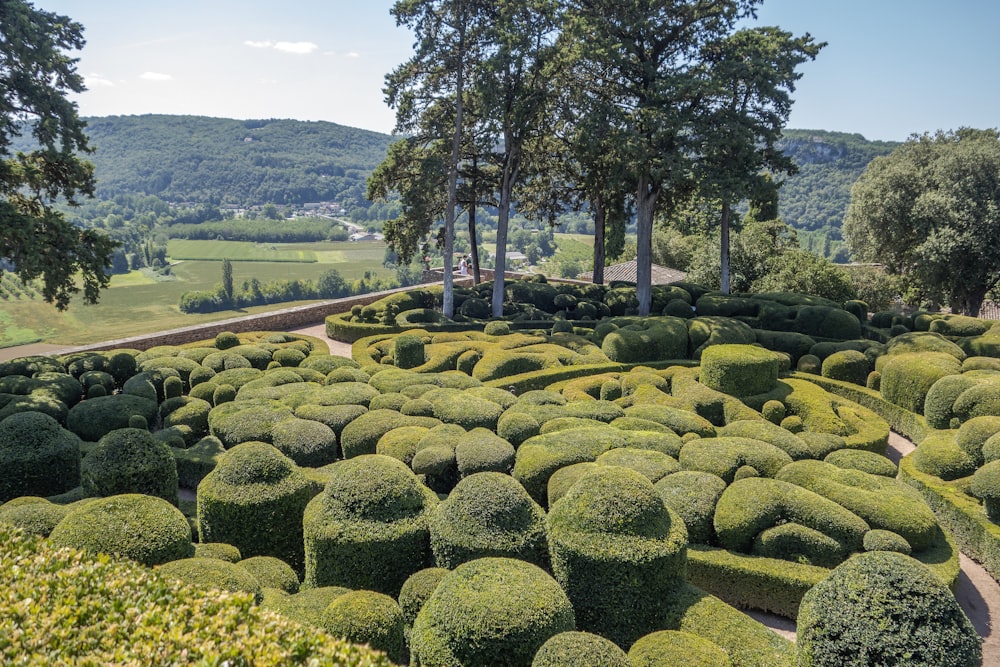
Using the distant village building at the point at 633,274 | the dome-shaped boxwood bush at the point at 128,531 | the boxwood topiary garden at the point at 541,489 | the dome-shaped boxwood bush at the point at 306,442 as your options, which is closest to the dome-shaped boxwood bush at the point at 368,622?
the boxwood topiary garden at the point at 541,489

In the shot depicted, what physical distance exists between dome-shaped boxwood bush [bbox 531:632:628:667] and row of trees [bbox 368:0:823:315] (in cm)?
2159

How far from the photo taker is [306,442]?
1277cm

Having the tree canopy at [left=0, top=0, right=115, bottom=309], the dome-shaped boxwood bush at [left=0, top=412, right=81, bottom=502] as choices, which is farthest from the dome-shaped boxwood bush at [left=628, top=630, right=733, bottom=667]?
the tree canopy at [left=0, top=0, right=115, bottom=309]

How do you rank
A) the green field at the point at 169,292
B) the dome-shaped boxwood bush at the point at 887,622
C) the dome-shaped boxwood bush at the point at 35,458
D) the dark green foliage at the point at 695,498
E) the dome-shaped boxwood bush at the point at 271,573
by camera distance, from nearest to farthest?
1. the dome-shaped boxwood bush at the point at 887,622
2. the dome-shaped boxwood bush at the point at 271,573
3. the dark green foliage at the point at 695,498
4. the dome-shaped boxwood bush at the point at 35,458
5. the green field at the point at 169,292

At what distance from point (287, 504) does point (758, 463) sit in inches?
327

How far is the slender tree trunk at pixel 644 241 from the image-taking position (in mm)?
26891

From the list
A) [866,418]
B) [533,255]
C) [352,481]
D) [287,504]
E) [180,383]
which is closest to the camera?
[352,481]

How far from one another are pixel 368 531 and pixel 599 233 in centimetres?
2658

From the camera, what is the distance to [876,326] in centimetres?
2312

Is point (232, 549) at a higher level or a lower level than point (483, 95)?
lower

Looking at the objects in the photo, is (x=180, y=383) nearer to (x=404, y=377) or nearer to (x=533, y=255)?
(x=404, y=377)

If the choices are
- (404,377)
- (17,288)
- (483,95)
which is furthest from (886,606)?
(17,288)

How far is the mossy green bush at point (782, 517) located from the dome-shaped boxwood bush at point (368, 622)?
5.55 metres

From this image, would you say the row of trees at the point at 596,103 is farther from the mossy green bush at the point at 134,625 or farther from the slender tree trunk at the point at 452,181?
the mossy green bush at the point at 134,625
